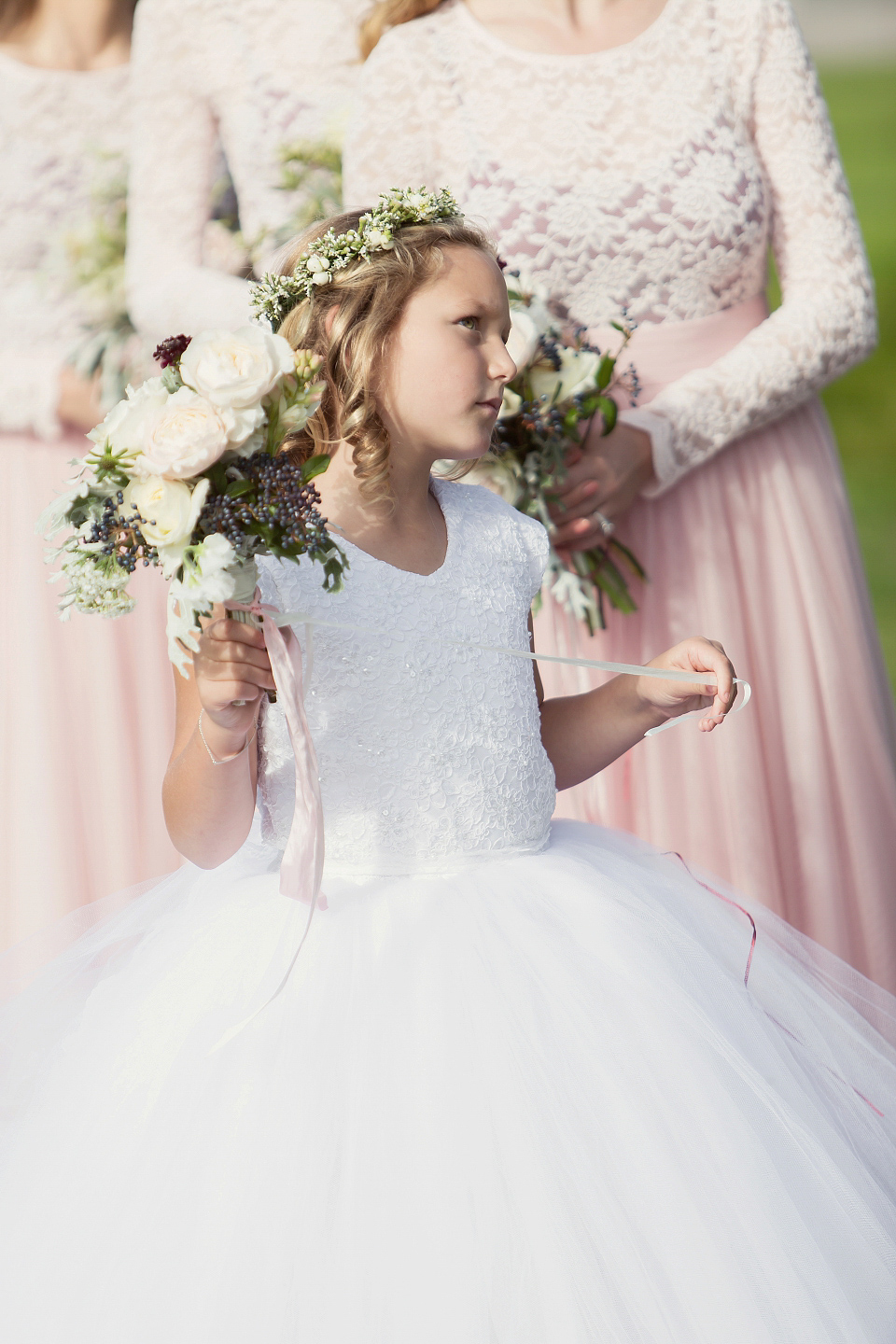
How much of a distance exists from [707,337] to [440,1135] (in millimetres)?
1803

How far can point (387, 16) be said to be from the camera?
2.63m

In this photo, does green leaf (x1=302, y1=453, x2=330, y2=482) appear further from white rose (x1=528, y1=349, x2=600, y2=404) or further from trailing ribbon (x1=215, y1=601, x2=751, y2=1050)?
white rose (x1=528, y1=349, x2=600, y2=404)

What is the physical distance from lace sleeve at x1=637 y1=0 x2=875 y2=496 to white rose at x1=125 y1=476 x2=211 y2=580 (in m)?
1.30

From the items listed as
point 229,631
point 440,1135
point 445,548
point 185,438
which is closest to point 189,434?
point 185,438

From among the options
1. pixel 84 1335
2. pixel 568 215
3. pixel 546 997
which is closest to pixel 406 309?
pixel 568 215

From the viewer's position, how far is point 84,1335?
4.27ft

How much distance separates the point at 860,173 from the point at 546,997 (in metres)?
10.6

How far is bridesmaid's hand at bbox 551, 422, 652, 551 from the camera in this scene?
7.97ft

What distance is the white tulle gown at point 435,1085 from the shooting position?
1.30m

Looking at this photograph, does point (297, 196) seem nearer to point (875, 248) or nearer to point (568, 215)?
point (568, 215)

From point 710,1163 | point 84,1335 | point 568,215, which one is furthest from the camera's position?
point 568,215

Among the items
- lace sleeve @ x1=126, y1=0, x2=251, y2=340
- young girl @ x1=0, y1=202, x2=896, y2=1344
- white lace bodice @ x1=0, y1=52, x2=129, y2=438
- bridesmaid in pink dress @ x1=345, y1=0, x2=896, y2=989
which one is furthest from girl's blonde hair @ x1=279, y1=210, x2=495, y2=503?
white lace bodice @ x1=0, y1=52, x2=129, y2=438

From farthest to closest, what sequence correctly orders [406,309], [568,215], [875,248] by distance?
[875,248]
[568,215]
[406,309]

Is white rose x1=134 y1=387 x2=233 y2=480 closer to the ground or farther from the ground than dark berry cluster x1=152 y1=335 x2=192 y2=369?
closer to the ground
